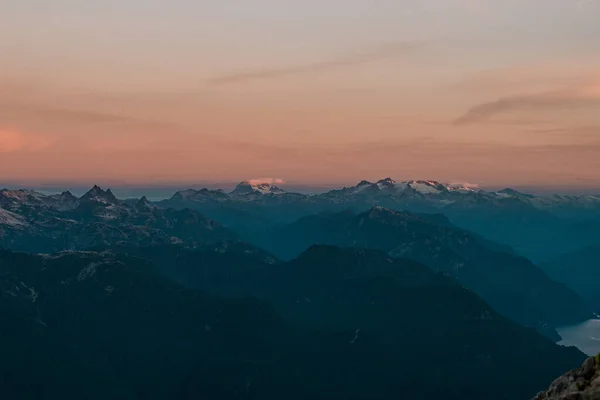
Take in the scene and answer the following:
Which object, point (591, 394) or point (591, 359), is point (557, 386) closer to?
point (591, 359)

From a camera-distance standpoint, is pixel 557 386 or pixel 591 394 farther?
pixel 557 386

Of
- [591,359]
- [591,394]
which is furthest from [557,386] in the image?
[591,394]

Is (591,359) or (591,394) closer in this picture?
(591,394)
